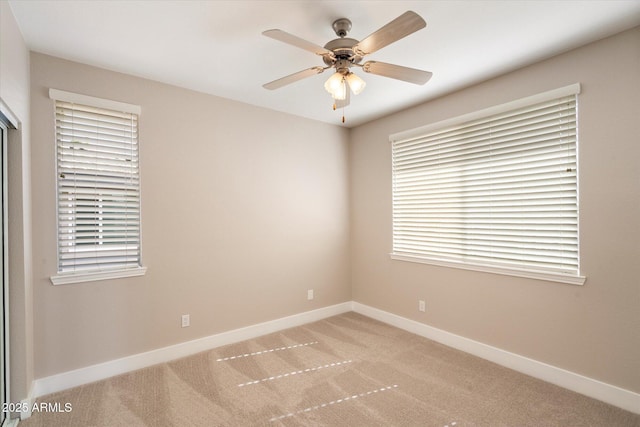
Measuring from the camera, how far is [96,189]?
8.36ft

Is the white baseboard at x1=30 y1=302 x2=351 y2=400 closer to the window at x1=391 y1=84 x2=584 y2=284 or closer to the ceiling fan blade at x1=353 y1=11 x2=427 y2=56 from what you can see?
the window at x1=391 y1=84 x2=584 y2=284

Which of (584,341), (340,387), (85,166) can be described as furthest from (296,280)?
(584,341)

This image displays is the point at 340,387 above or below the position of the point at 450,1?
below

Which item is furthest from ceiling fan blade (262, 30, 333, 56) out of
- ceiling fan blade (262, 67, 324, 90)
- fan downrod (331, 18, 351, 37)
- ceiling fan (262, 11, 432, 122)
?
fan downrod (331, 18, 351, 37)

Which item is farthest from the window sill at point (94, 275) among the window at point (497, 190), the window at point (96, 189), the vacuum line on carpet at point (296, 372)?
the window at point (497, 190)

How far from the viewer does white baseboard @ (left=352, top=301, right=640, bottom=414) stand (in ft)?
6.97

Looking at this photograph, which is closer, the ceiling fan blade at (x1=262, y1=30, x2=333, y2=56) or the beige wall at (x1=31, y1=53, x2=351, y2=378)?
the ceiling fan blade at (x1=262, y1=30, x2=333, y2=56)

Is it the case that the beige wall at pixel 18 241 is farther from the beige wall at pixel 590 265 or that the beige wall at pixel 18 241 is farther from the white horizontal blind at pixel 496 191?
the beige wall at pixel 590 265

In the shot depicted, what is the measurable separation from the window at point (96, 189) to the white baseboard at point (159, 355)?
0.75 meters

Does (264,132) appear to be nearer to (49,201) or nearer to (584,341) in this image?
(49,201)

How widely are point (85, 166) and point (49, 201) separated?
0.37 meters

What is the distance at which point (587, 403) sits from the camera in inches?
85.9

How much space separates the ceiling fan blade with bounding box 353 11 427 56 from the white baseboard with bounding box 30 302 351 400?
2967mm

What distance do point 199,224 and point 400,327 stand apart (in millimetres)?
2616
